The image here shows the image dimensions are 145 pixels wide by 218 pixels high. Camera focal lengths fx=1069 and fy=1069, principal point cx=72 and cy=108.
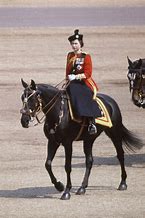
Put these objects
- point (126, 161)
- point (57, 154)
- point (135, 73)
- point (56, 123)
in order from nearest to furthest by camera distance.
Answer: point (56, 123), point (135, 73), point (126, 161), point (57, 154)

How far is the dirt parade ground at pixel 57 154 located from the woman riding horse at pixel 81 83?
106 cm

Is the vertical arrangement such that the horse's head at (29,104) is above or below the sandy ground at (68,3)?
above

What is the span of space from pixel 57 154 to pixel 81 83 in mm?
3577

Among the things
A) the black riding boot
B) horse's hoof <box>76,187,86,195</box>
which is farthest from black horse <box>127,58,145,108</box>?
horse's hoof <box>76,187,86,195</box>

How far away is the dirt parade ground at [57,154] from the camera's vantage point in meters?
12.7

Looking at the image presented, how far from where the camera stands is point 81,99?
13.3 m

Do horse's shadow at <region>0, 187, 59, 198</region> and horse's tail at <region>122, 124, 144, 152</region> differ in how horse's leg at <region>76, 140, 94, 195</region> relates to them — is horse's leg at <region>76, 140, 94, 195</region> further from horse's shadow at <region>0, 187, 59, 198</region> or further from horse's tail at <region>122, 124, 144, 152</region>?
horse's tail at <region>122, 124, 144, 152</region>

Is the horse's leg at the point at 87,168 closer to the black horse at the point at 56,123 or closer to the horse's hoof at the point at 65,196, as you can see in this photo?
the black horse at the point at 56,123

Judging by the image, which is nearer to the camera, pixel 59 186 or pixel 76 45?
pixel 76 45

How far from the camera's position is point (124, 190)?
13.8 m

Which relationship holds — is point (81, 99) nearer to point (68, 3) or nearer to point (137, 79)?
point (137, 79)

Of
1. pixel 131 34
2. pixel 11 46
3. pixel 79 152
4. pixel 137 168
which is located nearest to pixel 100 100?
pixel 137 168

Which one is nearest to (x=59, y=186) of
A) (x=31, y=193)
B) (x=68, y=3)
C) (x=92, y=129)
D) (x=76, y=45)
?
(x=31, y=193)

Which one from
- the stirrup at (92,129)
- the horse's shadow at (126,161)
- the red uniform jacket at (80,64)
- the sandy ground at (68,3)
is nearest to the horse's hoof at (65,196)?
the stirrup at (92,129)
